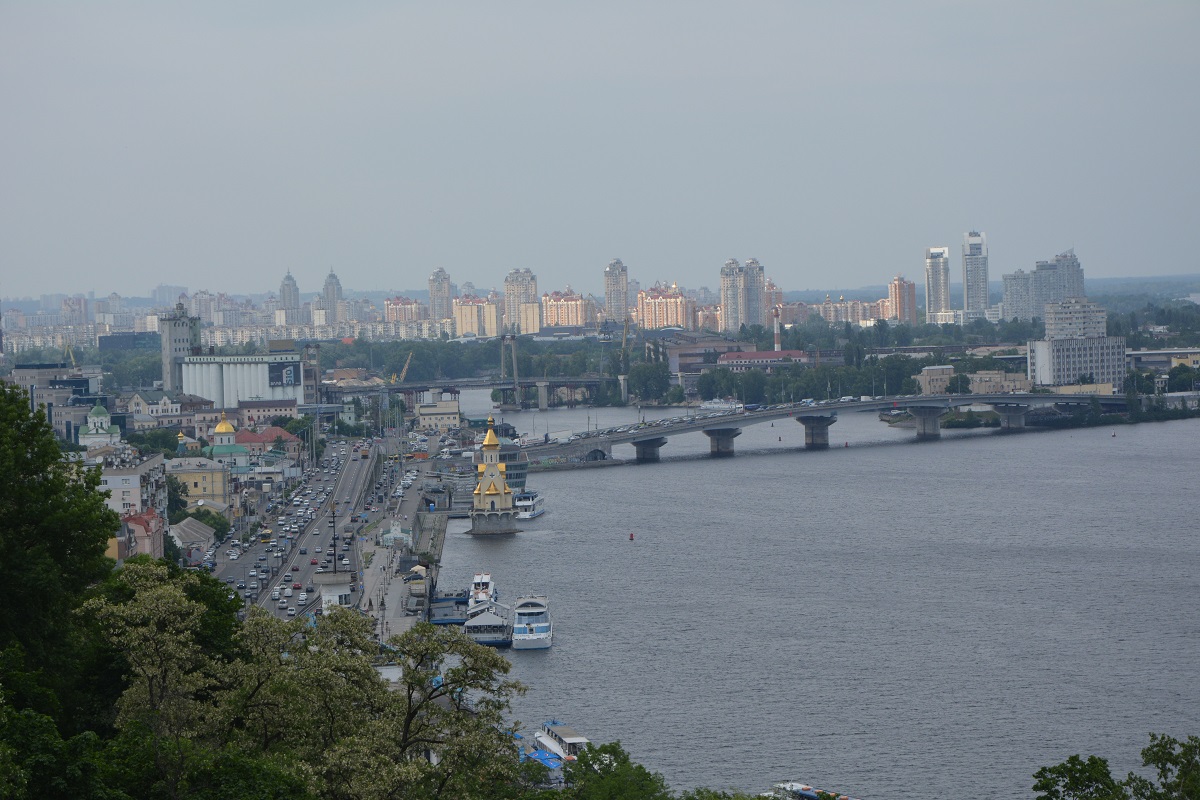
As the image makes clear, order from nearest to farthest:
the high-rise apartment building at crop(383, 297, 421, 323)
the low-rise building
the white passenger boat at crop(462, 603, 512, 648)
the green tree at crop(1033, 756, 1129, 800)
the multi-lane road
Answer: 1. the green tree at crop(1033, 756, 1129, 800)
2. the white passenger boat at crop(462, 603, 512, 648)
3. the multi-lane road
4. the low-rise building
5. the high-rise apartment building at crop(383, 297, 421, 323)

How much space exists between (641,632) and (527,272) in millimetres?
67619

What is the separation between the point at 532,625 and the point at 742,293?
2295 inches

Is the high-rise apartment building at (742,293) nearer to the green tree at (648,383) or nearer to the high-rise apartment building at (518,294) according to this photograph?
the high-rise apartment building at (518,294)

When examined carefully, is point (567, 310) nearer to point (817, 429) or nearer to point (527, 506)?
point (817, 429)

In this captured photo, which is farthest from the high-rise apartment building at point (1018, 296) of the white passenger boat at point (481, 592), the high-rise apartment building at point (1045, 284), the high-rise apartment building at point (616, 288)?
Result: the white passenger boat at point (481, 592)

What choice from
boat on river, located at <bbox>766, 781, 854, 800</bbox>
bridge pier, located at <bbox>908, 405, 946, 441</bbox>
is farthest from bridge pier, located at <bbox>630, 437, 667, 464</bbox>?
boat on river, located at <bbox>766, 781, 854, 800</bbox>

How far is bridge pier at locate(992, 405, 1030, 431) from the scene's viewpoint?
27.2 m

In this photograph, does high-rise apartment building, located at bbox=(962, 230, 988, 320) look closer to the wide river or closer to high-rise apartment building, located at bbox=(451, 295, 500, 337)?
high-rise apartment building, located at bbox=(451, 295, 500, 337)

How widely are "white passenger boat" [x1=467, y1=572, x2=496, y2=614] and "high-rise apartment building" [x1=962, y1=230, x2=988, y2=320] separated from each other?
63.9 meters

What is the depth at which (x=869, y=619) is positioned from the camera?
11133 millimetres

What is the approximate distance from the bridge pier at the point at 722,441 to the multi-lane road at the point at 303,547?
4.72 m

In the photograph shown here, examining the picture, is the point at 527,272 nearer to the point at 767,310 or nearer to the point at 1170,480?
the point at 767,310

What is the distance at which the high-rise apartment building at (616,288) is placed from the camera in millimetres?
77688

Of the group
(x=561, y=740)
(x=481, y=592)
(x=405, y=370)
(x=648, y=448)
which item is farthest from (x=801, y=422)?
(x=405, y=370)
